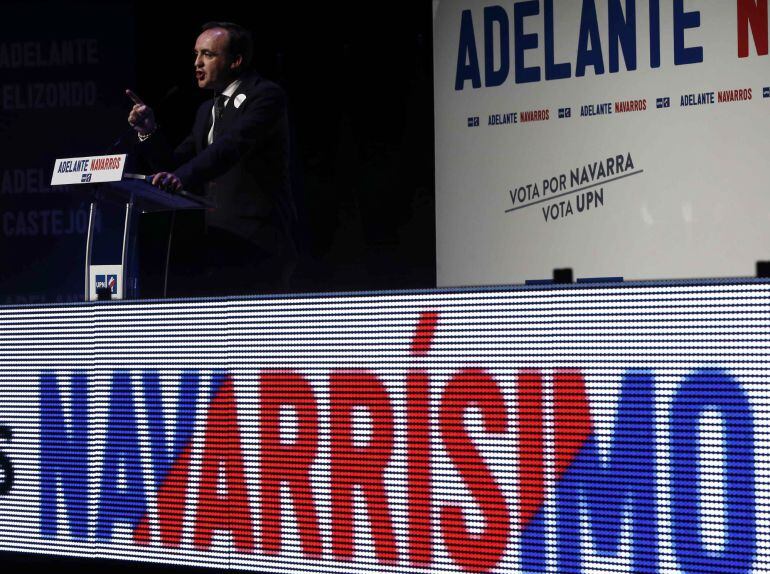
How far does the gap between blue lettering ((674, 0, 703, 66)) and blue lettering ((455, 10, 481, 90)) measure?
115 cm

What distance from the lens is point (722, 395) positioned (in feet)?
7.23

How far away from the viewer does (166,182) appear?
372 cm

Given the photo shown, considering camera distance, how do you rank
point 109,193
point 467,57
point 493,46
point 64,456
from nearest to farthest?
point 64,456 < point 109,193 < point 493,46 < point 467,57

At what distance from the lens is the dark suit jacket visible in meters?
4.89

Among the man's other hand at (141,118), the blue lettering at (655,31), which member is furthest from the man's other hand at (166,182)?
the blue lettering at (655,31)

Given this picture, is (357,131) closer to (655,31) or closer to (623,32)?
(623,32)

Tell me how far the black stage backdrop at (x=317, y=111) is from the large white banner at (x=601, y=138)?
7.7 inches

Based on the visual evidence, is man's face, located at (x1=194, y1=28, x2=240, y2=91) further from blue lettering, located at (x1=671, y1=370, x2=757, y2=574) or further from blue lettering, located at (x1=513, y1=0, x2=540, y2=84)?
blue lettering, located at (x1=671, y1=370, x2=757, y2=574)

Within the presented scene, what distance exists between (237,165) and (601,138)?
2.07m

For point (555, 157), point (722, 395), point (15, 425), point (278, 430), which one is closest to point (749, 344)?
point (722, 395)

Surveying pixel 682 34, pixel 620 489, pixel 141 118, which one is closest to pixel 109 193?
pixel 141 118

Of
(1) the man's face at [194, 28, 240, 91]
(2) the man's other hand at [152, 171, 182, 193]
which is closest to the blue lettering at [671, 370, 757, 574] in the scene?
(2) the man's other hand at [152, 171, 182, 193]

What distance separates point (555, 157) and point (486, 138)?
1.47ft

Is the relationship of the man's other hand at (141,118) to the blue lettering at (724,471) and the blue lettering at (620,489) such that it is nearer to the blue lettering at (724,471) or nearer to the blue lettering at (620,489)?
Answer: the blue lettering at (620,489)
